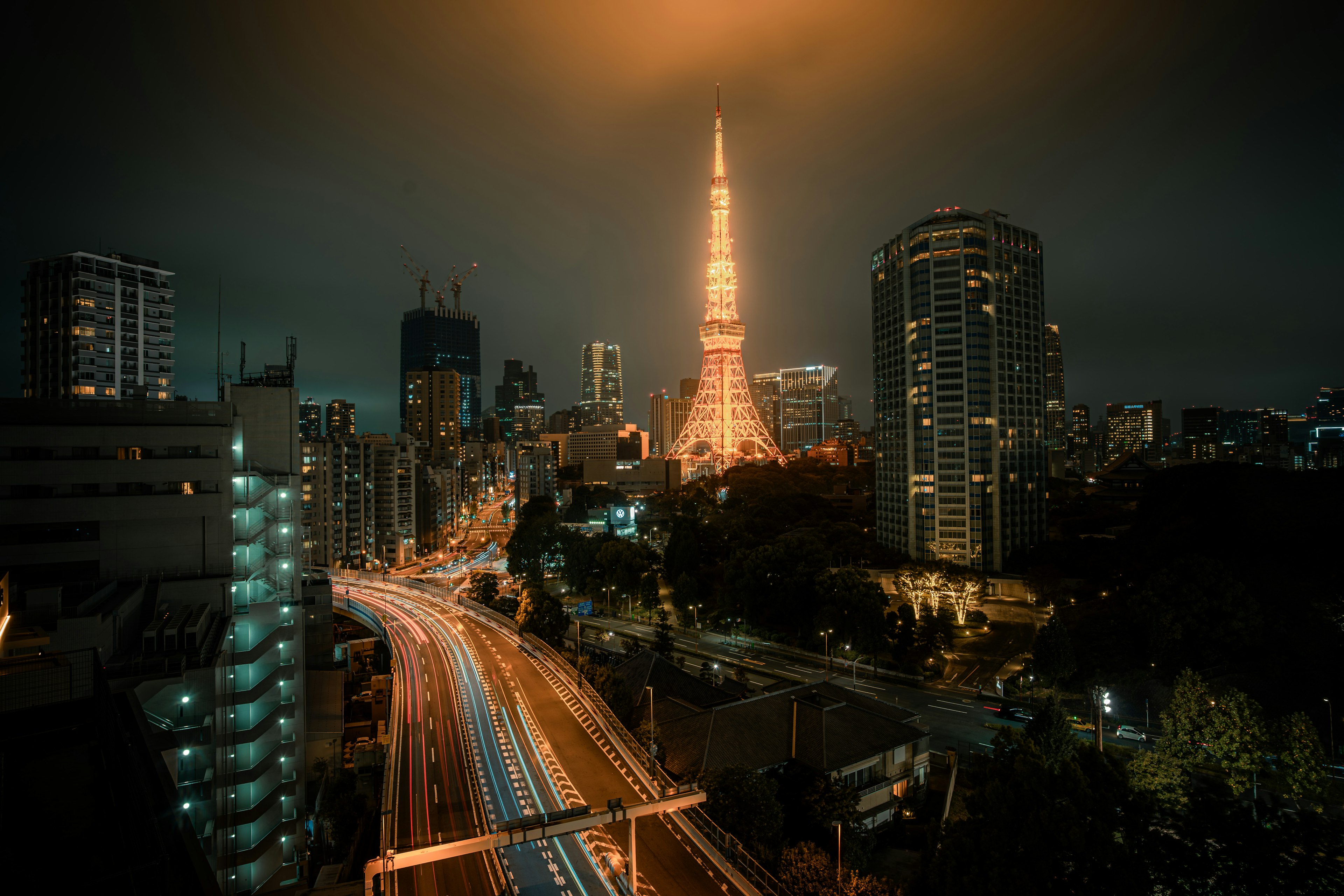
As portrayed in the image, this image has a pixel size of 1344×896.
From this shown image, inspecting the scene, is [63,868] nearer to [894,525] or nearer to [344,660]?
[344,660]

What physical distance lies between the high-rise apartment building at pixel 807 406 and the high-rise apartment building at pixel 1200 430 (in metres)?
78.2

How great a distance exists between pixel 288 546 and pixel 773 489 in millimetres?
41699

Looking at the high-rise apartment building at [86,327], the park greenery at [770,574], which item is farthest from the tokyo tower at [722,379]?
the high-rise apartment building at [86,327]

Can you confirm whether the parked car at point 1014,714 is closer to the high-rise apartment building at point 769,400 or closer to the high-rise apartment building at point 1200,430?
the high-rise apartment building at point 1200,430

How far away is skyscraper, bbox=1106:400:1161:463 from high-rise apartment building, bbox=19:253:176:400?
453ft

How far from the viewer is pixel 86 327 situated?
3972 centimetres

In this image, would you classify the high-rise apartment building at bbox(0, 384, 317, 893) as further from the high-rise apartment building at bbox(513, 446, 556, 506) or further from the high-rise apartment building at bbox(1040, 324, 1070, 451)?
the high-rise apartment building at bbox(1040, 324, 1070, 451)

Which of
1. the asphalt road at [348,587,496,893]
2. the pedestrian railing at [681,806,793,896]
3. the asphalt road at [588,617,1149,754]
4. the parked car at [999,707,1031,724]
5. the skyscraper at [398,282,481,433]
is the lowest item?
the asphalt road at [588,617,1149,754]

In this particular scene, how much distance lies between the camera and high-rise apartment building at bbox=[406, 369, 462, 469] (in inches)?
4865

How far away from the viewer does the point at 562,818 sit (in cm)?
1126

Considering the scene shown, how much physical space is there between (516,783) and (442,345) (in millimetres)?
180753

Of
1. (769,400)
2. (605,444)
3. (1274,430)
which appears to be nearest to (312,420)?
(605,444)

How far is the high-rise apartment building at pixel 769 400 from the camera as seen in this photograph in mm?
178375

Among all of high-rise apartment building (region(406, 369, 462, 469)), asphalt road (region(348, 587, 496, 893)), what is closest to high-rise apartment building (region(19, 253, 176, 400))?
asphalt road (region(348, 587, 496, 893))
